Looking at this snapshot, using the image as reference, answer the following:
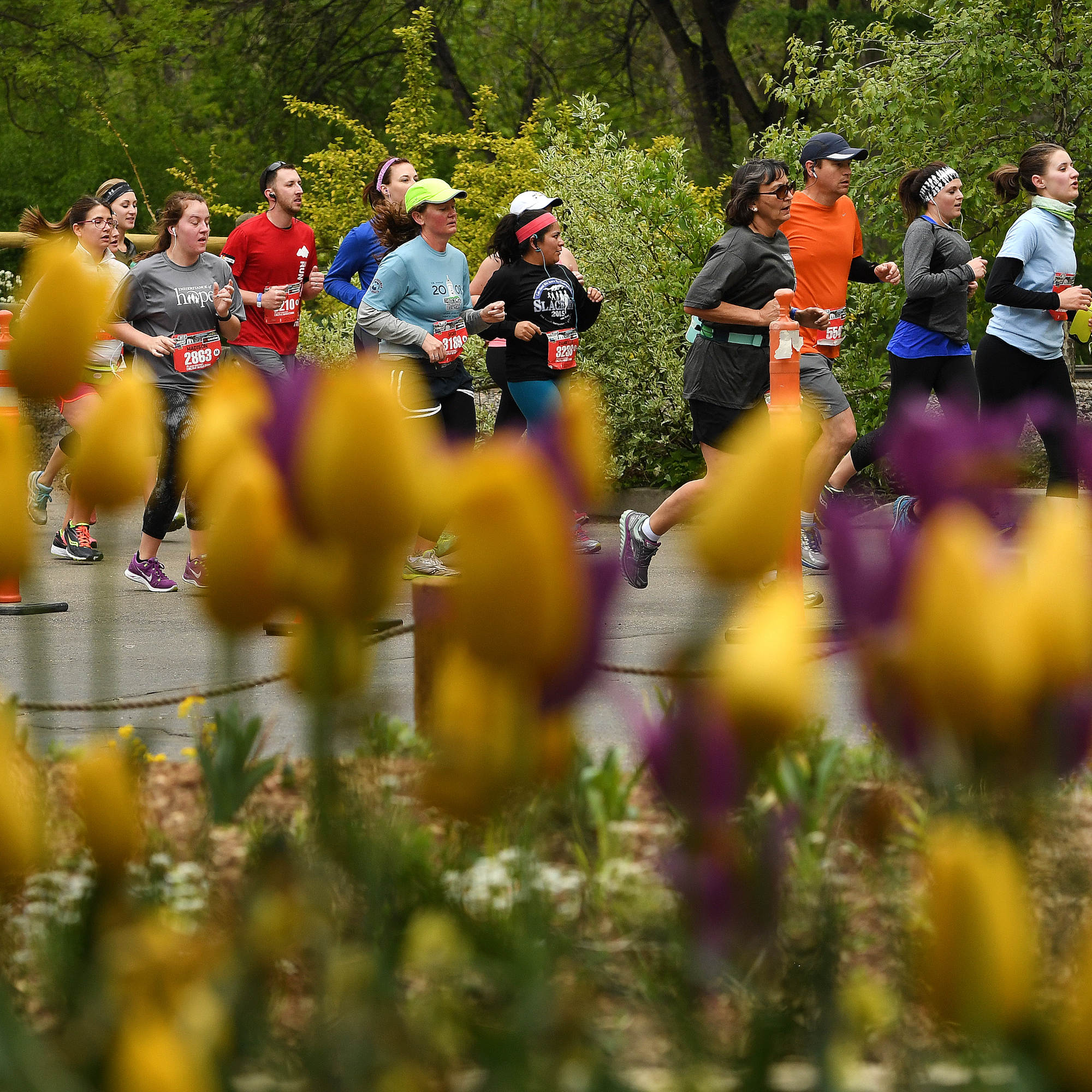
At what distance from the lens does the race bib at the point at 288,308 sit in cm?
855

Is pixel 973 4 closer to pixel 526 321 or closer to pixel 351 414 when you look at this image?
pixel 526 321

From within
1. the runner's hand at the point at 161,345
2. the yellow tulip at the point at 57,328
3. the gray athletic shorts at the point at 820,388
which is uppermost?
the runner's hand at the point at 161,345

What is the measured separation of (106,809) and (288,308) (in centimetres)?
779

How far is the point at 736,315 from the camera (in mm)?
6836

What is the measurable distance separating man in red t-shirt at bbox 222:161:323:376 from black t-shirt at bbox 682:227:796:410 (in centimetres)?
245

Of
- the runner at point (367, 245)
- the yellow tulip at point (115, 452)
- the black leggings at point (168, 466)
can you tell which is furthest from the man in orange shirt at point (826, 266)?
the yellow tulip at point (115, 452)

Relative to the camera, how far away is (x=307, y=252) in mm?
8938

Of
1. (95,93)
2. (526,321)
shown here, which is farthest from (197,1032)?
(95,93)

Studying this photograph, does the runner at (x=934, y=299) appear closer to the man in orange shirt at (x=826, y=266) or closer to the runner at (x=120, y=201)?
the man in orange shirt at (x=826, y=266)

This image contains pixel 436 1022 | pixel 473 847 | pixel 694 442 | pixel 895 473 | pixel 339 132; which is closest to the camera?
pixel 895 473

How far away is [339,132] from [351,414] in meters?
22.5

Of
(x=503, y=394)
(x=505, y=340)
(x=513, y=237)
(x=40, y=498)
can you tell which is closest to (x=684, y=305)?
(x=513, y=237)

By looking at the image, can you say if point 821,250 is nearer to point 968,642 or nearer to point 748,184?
point 748,184

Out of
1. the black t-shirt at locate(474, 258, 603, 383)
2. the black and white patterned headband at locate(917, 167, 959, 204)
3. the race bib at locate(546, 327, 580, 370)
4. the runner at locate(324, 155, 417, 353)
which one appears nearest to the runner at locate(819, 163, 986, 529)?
the black and white patterned headband at locate(917, 167, 959, 204)
